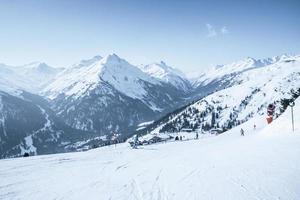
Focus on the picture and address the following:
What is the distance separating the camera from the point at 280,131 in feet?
181

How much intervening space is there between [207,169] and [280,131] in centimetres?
3181

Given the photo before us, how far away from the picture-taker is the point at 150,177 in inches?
1074

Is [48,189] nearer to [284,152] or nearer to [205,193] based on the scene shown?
[205,193]

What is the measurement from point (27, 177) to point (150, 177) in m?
11.9

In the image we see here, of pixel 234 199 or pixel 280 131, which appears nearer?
pixel 234 199

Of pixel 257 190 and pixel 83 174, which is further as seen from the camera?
pixel 83 174

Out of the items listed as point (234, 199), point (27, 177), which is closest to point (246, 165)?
point (234, 199)

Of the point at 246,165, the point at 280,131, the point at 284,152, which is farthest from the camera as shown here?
the point at 280,131

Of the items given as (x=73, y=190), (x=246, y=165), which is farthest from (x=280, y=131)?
(x=73, y=190)

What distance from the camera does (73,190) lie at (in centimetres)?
2338

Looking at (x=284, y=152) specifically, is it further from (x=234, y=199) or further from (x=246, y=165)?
(x=234, y=199)

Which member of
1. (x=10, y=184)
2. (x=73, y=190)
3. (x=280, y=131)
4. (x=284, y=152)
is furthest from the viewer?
(x=280, y=131)

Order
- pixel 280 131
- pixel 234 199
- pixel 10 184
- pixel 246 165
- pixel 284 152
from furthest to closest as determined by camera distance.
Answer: pixel 280 131, pixel 284 152, pixel 246 165, pixel 10 184, pixel 234 199

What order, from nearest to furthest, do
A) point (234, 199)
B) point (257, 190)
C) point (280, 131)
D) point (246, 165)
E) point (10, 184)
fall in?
point (234, 199), point (257, 190), point (10, 184), point (246, 165), point (280, 131)
